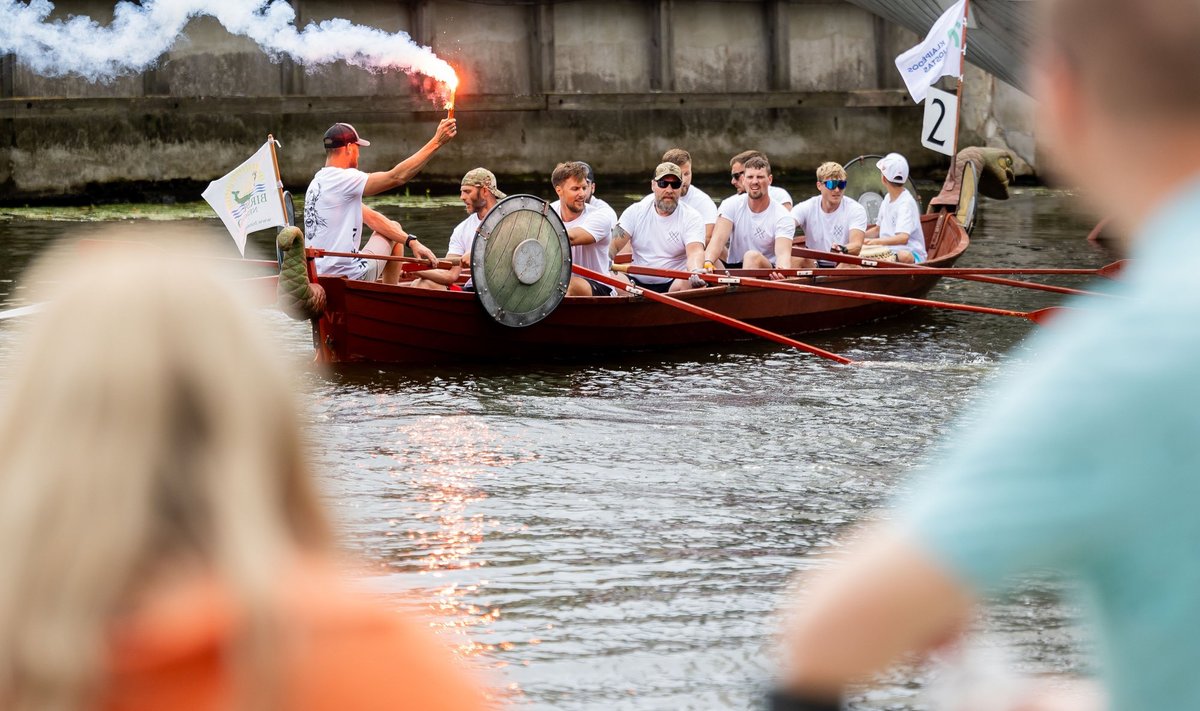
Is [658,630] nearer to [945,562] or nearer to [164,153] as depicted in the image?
[945,562]

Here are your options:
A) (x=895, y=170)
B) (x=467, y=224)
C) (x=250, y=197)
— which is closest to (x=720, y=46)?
(x=895, y=170)

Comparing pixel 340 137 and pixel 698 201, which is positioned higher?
pixel 340 137

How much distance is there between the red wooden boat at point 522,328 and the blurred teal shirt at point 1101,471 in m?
9.42

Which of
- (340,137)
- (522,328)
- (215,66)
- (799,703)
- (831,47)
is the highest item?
(831,47)

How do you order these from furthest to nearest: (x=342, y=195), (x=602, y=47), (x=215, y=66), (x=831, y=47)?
(x=831, y=47) → (x=602, y=47) → (x=215, y=66) → (x=342, y=195)

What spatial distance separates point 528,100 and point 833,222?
13.5 meters

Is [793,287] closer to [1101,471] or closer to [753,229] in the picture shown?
[753,229]

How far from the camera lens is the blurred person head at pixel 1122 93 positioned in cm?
119

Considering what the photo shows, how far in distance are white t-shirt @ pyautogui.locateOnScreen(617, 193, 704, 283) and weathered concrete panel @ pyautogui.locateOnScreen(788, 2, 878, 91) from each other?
16.5 meters

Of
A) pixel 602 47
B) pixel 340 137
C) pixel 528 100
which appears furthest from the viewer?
pixel 602 47

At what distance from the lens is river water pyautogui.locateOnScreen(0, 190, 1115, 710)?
16.2 feet

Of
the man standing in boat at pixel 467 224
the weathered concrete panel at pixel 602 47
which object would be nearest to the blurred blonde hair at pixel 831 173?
the man standing in boat at pixel 467 224

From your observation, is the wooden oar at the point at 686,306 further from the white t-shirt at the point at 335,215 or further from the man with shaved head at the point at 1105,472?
the man with shaved head at the point at 1105,472

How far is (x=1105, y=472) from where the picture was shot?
1.11m
